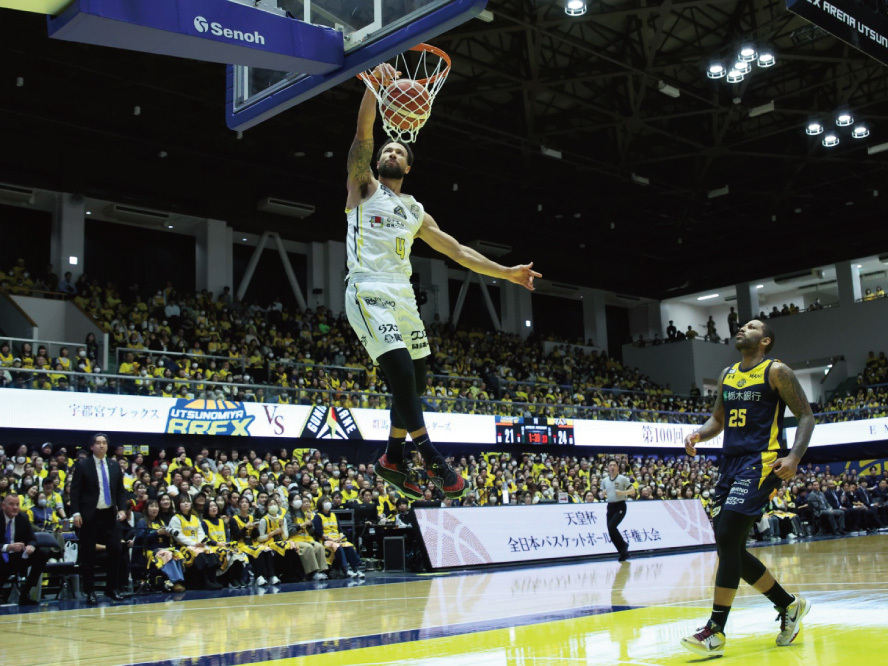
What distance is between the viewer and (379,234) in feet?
16.1

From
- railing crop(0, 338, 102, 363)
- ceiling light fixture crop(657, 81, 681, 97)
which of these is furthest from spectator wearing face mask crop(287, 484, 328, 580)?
ceiling light fixture crop(657, 81, 681, 97)

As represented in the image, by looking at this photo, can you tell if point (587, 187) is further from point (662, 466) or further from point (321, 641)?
point (321, 641)

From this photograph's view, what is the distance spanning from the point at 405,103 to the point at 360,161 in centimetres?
90

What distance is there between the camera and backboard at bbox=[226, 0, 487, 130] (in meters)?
5.00

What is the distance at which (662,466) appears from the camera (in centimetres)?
2914

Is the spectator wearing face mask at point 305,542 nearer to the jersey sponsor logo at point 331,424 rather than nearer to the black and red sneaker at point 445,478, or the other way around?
the jersey sponsor logo at point 331,424

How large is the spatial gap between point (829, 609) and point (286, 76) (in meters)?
6.14

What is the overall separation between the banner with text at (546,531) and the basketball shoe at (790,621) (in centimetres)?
878

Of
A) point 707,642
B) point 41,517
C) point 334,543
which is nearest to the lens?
point 707,642

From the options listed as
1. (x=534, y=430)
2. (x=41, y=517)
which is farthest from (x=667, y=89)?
(x=41, y=517)

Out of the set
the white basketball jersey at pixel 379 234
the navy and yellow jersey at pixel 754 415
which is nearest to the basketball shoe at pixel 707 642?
the navy and yellow jersey at pixel 754 415

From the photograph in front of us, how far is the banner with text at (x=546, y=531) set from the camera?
Answer: 1481 centimetres

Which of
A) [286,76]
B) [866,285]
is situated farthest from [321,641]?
[866,285]

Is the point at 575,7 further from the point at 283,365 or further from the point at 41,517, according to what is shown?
the point at 41,517
